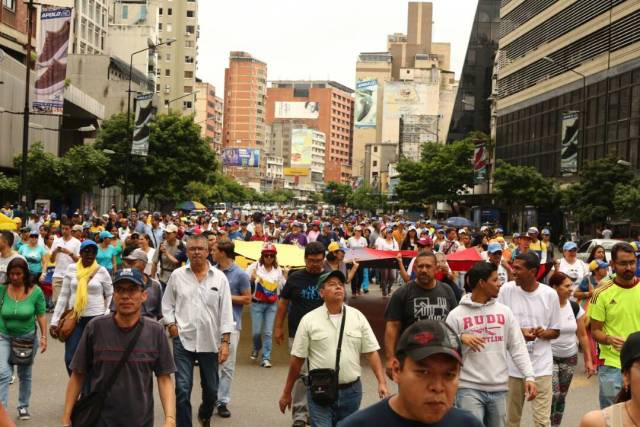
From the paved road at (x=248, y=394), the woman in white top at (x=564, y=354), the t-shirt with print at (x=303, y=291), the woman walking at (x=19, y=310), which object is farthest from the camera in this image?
the paved road at (x=248, y=394)

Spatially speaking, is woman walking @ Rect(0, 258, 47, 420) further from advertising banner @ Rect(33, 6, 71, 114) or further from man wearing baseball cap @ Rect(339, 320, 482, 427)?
advertising banner @ Rect(33, 6, 71, 114)

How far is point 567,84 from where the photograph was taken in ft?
192

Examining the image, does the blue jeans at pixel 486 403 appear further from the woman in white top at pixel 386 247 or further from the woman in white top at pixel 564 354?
the woman in white top at pixel 386 247

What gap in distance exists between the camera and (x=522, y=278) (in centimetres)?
761

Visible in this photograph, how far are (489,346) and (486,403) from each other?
0.39 metres

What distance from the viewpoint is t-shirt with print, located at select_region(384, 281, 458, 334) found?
7598 millimetres

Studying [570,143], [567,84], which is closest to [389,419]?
[570,143]

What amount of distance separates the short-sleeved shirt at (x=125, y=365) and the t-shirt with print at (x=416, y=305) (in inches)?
102

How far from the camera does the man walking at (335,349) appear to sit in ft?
21.5

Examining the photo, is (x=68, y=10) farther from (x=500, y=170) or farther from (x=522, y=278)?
(x=500, y=170)

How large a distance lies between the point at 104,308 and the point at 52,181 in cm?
3127

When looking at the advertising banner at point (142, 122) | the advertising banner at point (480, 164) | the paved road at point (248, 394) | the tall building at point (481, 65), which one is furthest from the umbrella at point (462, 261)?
the tall building at point (481, 65)

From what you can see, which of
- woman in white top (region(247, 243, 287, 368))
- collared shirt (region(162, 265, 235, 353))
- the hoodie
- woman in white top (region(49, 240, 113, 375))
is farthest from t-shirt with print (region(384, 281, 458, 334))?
woman in white top (region(247, 243, 287, 368))

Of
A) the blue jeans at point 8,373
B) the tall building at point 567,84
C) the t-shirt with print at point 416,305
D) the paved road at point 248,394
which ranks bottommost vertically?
the paved road at point 248,394
